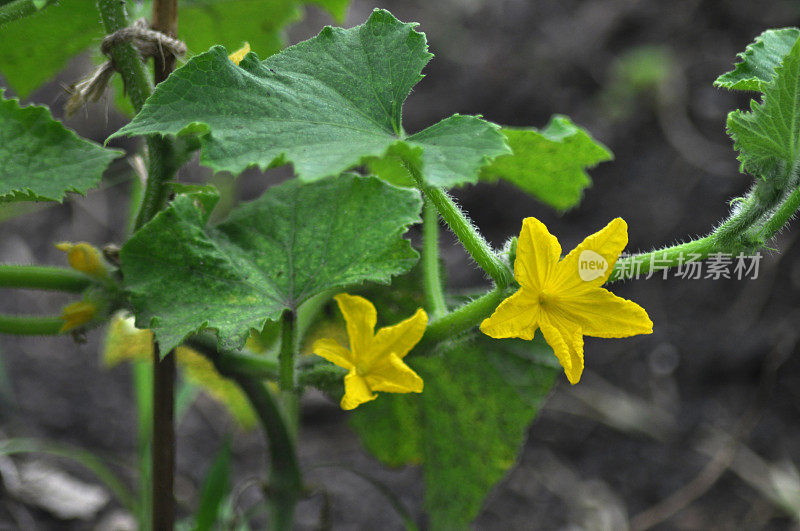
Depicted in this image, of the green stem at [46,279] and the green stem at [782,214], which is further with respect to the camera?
the green stem at [46,279]

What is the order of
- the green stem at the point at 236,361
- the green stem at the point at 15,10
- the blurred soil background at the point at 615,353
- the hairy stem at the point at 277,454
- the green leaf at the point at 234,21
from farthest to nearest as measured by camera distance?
1. the blurred soil background at the point at 615,353
2. the green leaf at the point at 234,21
3. the hairy stem at the point at 277,454
4. the green stem at the point at 236,361
5. the green stem at the point at 15,10

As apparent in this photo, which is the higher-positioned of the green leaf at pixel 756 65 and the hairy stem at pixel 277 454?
the green leaf at pixel 756 65

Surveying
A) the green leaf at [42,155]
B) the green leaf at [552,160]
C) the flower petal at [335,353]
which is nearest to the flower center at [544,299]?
the flower petal at [335,353]

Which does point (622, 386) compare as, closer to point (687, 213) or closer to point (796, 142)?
point (687, 213)

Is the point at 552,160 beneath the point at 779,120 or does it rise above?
beneath

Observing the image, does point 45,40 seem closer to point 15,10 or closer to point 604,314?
point 15,10

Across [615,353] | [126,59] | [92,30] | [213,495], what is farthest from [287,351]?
[615,353]

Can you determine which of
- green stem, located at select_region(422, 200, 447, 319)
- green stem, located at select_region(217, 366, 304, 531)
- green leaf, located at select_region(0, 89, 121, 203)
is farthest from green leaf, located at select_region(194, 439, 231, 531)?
green leaf, located at select_region(0, 89, 121, 203)

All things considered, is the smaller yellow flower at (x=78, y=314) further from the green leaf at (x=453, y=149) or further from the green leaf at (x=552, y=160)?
the green leaf at (x=552, y=160)
